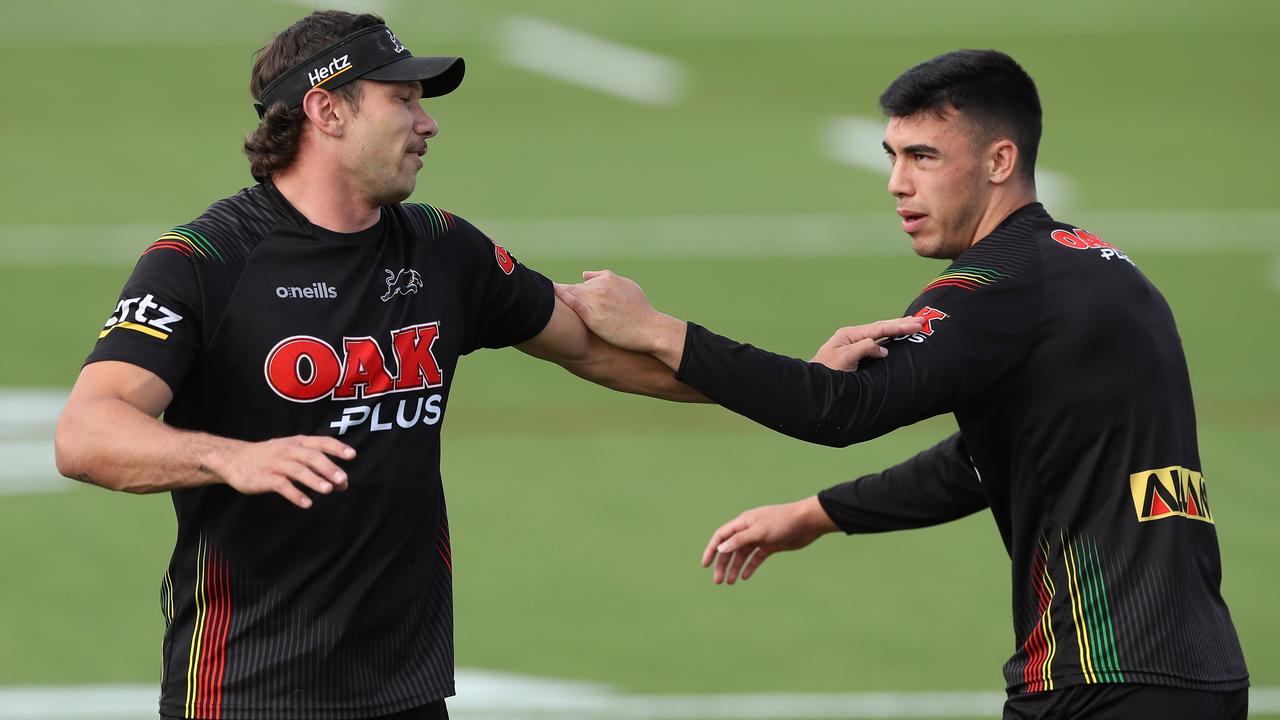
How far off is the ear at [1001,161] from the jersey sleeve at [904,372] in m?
0.34

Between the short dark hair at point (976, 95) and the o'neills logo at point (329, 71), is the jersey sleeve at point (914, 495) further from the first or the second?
the o'neills logo at point (329, 71)

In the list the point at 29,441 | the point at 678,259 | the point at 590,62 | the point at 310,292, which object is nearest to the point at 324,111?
the point at 310,292

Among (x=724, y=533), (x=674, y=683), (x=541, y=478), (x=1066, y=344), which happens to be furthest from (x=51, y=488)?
(x=1066, y=344)

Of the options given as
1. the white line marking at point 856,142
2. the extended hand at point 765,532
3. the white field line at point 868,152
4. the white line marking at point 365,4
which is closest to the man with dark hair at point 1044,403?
the extended hand at point 765,532

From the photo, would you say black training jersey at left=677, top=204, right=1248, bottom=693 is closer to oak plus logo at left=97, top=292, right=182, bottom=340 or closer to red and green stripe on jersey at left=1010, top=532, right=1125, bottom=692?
red and green stripe on jersey at left=1010, top=532, right=1125, bottom=692

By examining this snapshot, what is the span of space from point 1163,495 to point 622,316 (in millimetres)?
1606

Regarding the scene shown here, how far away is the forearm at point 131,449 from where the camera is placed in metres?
4.44

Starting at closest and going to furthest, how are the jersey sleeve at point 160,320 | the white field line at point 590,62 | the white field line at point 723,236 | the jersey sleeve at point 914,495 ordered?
the jersey sleeve at point 160,320 < the jersey sleeve at point 914,495 < the white field line at point 723,236 < the white field line at point 590,62

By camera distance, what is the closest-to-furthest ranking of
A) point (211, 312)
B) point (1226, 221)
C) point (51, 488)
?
point (211, 312) < point (51, 488) < point (1226, 221)

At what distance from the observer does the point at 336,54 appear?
17.1ft

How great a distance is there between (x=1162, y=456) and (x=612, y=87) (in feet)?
59.0

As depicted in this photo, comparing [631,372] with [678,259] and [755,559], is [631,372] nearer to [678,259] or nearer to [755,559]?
[755,559]

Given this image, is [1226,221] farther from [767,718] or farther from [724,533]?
[724,533]

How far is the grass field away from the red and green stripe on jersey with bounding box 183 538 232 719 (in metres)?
3.72
